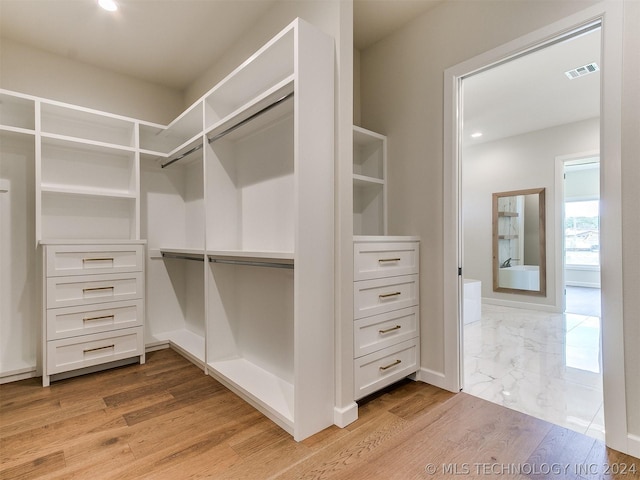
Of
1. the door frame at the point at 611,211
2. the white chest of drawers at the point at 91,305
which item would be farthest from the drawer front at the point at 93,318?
the door frame at the point at 611,211

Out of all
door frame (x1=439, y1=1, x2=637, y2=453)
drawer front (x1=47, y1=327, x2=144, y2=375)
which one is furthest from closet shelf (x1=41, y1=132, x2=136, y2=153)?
door frame (x1=439, y1=1, x2=637, y2=453)

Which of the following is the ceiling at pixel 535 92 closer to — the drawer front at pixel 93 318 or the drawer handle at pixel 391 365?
the drawer handle at pixel 391 365

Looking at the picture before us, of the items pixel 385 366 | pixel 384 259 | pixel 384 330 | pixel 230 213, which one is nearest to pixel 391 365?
pixel 385 366

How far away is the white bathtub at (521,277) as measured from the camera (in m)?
5.20

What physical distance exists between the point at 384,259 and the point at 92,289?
2.24 metres

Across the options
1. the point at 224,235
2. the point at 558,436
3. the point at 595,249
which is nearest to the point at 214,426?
the point at 224,235

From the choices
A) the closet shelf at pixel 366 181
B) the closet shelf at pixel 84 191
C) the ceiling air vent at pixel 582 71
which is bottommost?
the closet shelf at pixel 84 191

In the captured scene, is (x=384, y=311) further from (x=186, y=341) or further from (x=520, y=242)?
(x=520, y=242)

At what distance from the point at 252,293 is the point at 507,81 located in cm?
343

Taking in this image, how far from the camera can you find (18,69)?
2682 millimetres

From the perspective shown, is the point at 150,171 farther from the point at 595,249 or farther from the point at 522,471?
the point at 595,249

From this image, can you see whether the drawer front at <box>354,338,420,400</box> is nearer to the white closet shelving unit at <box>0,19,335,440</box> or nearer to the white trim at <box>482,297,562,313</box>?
the white closet shelving unit at <box>0,19,335,440</box>

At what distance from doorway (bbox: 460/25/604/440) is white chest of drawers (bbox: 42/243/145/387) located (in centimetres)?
266

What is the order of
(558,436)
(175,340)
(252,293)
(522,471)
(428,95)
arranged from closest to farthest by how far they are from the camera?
(522,471)
(558,436)
(428,95)
(252,293)
(175,340)
